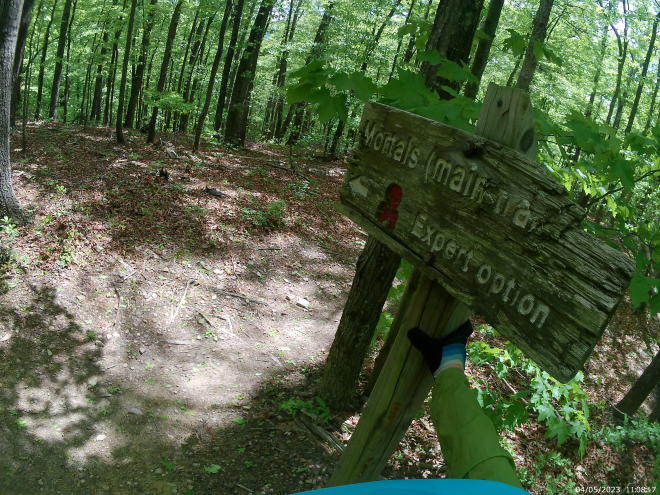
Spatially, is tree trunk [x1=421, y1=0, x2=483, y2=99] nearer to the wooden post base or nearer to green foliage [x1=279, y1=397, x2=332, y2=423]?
the wooden post base

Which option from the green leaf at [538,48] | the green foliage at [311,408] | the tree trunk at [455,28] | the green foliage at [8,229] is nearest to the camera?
the green leaf at [538,48]

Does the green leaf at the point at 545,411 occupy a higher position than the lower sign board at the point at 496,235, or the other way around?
the lower sign board at the point at 496,235

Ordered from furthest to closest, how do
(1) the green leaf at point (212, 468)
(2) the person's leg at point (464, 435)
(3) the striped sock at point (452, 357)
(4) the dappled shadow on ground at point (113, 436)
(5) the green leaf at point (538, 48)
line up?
(1) the green leaf at point (212, 468) → (4) the dappled shadow on ground at point (113, 436) → (5) the green leaf at point (538, 48) → (3) the striped sock at point (452, 357) → (2) the person's leg at point (464, 435)

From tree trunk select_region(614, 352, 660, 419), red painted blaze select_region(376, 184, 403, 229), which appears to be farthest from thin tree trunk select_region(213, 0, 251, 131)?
red painted blaze select_region(376, 184, 403, 229)

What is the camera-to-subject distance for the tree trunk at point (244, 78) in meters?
13.6

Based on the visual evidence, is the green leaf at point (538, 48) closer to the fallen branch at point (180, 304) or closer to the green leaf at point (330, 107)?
the green leaf at point (330, 107)

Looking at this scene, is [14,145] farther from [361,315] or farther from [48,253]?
[361,315]

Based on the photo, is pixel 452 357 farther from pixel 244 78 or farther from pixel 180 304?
pixel 244 78

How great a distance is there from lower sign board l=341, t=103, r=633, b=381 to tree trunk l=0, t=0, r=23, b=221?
6.18 m

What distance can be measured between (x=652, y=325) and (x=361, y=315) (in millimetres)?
10411

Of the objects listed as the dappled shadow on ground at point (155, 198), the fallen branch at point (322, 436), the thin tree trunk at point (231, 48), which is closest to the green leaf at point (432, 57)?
the fallen branch at point (322, 436)

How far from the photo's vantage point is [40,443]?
12.1 feet

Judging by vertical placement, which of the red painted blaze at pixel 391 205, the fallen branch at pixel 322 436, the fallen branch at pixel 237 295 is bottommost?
the fallen branch at pixel 237 295

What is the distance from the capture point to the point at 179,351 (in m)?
5.05
